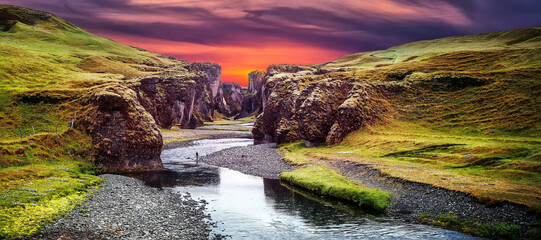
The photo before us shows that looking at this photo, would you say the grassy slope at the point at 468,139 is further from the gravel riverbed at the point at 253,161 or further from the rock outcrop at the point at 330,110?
the gravel riverbed at the point at 253,161

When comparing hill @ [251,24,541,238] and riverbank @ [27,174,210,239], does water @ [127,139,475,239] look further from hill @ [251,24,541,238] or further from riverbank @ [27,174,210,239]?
hill @ [251,24,541,238]

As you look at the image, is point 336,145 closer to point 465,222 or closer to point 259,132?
point 259,132

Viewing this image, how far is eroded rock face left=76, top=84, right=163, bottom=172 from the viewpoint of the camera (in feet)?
192

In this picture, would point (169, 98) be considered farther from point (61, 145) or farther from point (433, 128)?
point (433, 128)

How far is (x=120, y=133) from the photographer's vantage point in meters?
59.9

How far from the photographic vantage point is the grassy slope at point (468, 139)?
1560 inches

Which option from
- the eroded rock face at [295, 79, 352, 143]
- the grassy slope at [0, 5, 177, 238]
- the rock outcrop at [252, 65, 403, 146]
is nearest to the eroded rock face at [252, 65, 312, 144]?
the rock outcrop at [252, 65, 403, 146]

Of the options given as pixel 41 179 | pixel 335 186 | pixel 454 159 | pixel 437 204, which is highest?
pixel 454 159

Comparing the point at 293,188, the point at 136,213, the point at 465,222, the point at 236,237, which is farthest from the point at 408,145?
the point at 136,213

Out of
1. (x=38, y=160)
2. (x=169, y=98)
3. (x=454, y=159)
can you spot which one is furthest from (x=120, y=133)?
(x=169, y=98)

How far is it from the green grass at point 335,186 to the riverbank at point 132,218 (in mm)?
16575

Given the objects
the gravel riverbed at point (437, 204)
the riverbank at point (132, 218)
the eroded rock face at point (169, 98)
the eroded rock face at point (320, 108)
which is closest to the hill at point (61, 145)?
the riverbank at point (132, 218)

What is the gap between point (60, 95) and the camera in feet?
240

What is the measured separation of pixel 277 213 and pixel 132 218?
1535 cm
